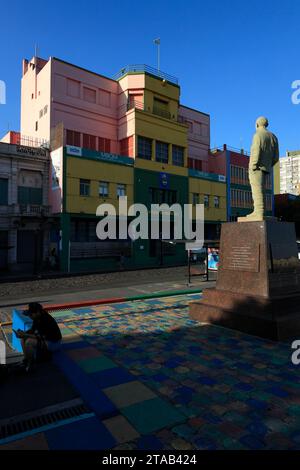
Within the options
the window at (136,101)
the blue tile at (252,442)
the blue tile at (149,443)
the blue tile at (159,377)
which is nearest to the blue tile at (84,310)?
the blue tile at (159,377)

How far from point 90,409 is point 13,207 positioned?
2541 cm

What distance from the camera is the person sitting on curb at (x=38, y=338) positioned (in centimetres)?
517

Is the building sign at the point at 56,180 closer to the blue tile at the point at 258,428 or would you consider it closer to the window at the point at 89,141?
the window at the point at 89,141

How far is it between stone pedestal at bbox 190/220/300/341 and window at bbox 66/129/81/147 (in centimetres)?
2510

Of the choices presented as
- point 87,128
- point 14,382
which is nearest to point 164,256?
point 87,128

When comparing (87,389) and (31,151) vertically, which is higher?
(31,151)

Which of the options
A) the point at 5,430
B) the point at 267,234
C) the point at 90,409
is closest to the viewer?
the point at 5,430

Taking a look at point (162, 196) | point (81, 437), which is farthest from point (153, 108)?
point (81, 437)

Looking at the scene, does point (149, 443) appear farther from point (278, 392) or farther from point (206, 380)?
point (278, 392)

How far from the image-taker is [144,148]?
1278 inches

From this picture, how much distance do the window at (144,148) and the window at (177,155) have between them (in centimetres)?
347

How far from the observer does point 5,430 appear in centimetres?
358

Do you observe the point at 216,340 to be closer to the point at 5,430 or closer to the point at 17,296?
the point at 5,430

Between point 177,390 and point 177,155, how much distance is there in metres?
33.2
